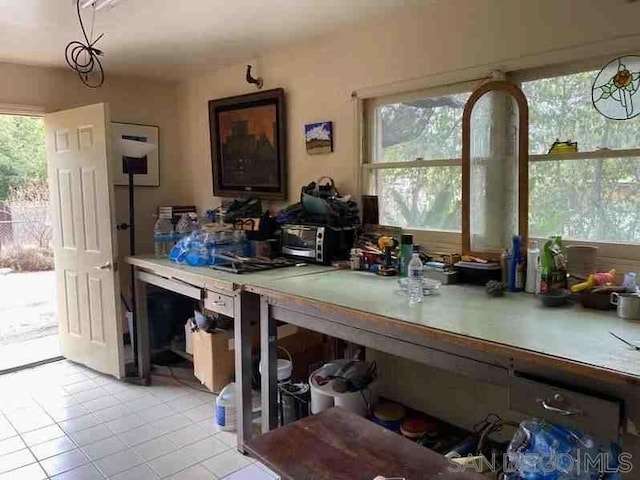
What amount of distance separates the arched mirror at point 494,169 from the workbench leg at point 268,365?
3.38 ft

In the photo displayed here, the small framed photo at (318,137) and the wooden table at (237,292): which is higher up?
the small framed photo at (318,137)

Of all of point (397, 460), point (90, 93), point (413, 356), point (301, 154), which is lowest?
point (397, 460)

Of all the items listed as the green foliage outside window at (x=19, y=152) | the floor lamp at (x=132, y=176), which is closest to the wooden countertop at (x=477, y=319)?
the floor lamp at (x=132, y=176)

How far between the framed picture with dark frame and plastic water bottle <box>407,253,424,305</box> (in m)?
1.41

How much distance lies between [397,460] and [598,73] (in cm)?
173

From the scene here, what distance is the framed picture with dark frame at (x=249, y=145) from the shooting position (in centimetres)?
330

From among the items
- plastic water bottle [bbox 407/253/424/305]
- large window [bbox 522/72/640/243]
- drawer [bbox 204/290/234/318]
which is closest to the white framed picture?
drawer [bbox 204/290/234/318]

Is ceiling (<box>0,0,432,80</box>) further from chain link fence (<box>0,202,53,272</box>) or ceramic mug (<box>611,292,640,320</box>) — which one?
chain link fence (<box>0,202,53,272</box>)

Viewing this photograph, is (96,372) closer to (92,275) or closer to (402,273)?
(92,275)

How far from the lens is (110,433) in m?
2.68

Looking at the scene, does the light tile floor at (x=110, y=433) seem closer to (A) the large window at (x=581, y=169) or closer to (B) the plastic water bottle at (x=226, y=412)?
(B) the plastic water bottle at (x=226, y=412)

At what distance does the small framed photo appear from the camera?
297 cm

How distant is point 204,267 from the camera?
2824 mm

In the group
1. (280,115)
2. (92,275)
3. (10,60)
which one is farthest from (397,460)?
(10,60)
